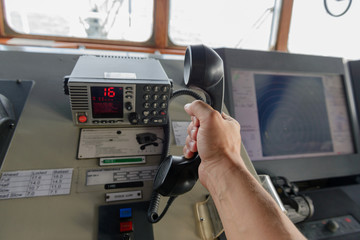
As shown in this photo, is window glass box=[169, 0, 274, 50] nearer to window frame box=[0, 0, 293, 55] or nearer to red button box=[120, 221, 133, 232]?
window frame box=[0, 0, 293, 55]

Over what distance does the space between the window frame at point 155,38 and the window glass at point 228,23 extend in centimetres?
14

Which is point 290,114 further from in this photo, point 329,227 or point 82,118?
point 82,118

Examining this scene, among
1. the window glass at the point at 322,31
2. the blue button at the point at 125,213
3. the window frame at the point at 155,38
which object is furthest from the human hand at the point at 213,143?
the window glass at the point at 322,31

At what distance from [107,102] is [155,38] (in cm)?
158

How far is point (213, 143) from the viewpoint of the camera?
1.96 feet

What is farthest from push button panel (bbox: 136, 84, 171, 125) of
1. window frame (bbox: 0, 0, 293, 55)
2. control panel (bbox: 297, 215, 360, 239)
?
window frame (bbox: 0, 0, 293, 55)

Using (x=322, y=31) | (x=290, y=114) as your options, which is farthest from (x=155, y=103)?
(x=322, y=31)

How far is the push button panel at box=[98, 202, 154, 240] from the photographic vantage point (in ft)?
1.84

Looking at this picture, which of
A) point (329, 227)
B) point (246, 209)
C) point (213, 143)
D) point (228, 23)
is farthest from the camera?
point (228, 23)

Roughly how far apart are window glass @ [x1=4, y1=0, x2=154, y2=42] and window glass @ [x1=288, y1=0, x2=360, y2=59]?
5.17ft

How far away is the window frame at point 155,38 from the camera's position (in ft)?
6.29

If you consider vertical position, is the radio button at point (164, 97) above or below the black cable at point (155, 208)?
above

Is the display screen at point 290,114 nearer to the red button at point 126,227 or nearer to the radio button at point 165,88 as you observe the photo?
the radio button at point 165,88

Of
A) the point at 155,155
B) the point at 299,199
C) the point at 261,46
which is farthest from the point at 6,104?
the point at 261,46
